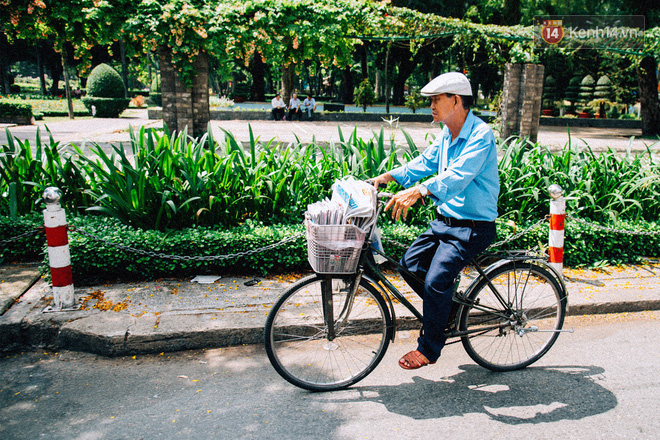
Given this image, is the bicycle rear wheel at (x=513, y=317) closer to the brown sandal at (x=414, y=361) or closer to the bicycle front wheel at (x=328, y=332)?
the brown sandal at (x=414, y=361)

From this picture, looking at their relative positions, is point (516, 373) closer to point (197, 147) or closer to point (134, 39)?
point (197, 147)

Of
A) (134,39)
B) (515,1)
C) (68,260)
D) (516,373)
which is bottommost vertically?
(516,373)

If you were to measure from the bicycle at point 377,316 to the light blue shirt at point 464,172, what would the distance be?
33 centimetres

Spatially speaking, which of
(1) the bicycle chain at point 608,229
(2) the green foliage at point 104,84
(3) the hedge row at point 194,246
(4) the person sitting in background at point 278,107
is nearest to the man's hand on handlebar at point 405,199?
(3) the hedge row at point 194,246

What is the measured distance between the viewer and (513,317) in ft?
11.4

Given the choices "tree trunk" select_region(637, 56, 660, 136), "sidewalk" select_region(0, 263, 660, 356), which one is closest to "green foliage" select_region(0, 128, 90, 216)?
"sidewalk" select_region(0, 263, 660, 356)

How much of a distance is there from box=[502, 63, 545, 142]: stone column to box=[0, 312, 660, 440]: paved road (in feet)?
27.8

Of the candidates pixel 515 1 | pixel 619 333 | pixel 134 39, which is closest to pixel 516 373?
pixel 619 333

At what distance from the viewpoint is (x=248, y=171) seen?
523 cm

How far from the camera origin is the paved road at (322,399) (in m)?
2.81

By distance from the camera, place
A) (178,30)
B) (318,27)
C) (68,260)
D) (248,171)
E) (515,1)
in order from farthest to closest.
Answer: (515,1)
(318,27)
(178,30)
(248,171)
(68,260)

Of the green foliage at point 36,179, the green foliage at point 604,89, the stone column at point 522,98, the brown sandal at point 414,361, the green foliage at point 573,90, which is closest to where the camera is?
the brown sandal at point 414,361

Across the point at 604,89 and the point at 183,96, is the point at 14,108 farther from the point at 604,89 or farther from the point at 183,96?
the point at 604,89

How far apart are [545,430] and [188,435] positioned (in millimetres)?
1943
